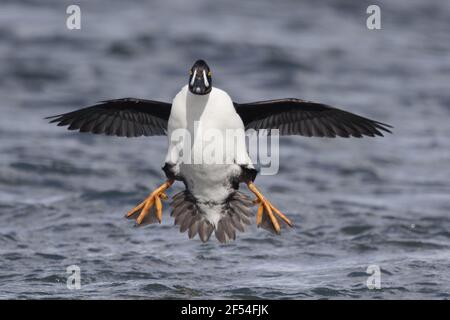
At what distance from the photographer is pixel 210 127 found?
30.8 ft

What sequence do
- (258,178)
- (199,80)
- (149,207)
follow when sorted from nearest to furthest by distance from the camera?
(199,80) < (149,207) < (258,178)

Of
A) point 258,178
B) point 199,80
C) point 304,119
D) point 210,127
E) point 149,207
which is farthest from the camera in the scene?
point 258,178

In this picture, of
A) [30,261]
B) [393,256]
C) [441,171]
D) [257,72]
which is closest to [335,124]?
[393,256]

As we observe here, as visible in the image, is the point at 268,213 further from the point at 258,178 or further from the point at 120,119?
the point at 258,178

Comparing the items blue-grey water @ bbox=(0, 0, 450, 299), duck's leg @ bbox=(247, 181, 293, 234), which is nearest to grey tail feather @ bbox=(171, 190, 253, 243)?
duck's leg @ bbox=(247, 181, 293, 234)

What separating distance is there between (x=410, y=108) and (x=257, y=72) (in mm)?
3512

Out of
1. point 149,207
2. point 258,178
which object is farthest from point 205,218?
point 258,178

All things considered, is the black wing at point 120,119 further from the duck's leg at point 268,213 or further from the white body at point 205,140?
the duck's leg at point 268,213

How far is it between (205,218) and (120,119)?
1.46 meters

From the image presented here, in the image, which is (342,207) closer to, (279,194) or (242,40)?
(279,194)

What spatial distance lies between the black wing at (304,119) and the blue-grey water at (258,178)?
1.65 meters

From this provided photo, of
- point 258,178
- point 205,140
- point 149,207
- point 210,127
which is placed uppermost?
point 258,178

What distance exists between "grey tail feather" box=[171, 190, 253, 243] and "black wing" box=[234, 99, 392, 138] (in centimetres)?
85

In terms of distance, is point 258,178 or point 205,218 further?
point 258,178
